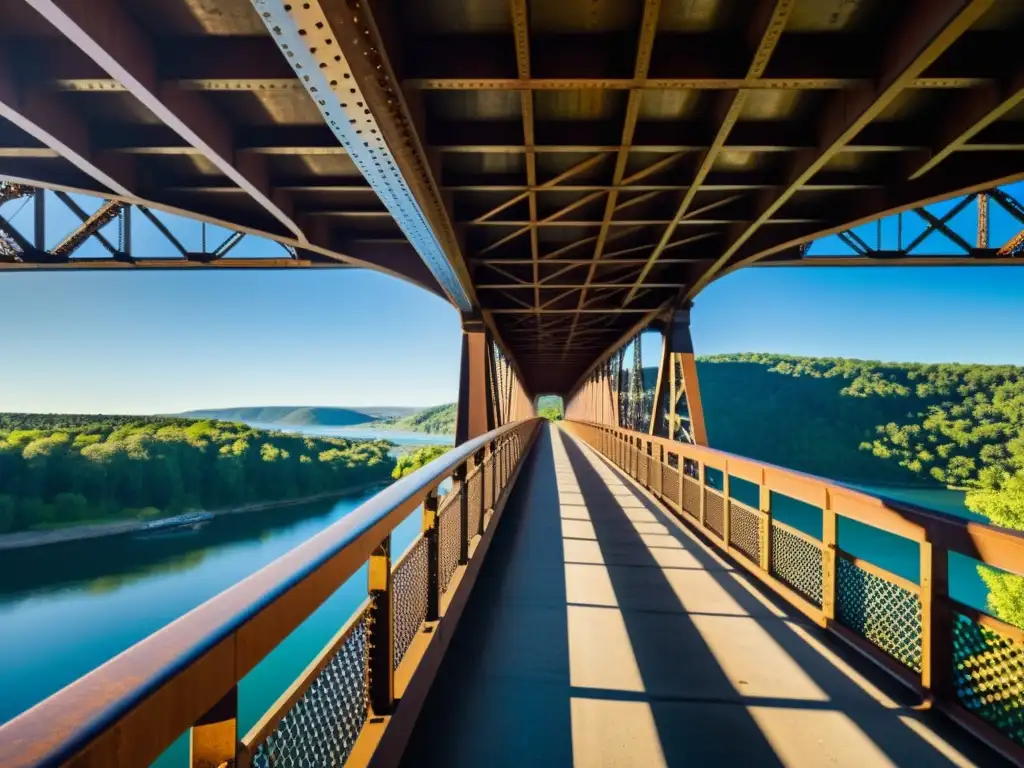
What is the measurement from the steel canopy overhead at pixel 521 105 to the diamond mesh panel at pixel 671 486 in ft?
11.3

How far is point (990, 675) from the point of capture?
7.63 ft

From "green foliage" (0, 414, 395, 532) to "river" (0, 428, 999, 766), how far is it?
16.3 ft

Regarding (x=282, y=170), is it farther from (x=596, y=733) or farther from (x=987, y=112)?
(x=987, y=112)

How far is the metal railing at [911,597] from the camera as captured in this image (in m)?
2.20

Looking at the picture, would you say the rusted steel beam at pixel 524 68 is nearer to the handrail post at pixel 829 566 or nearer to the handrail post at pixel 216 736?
the handrail post at pixel 829 566

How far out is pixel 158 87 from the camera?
396cm

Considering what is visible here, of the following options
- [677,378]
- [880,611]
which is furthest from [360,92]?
[677,378]

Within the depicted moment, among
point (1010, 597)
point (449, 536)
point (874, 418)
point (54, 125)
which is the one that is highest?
point (54, 125)

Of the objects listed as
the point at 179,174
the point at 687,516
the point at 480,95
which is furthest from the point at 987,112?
the point at 179,174

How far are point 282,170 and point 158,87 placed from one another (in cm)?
214

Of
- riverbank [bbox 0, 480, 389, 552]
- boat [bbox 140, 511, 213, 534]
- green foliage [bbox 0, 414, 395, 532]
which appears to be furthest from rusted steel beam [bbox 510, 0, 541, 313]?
green foliage [bbox 0, 414, 395, 532]

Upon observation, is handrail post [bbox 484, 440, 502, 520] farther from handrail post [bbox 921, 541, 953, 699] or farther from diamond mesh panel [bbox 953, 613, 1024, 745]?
diamond mesh panel [bbox 953, 613, 1024, 745]

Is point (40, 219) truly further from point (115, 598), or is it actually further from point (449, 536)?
point (115, 598)

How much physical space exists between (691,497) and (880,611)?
3.72 m
